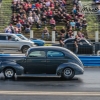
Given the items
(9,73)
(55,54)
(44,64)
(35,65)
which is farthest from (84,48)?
(9,73)

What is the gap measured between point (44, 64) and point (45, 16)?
18.7 meters

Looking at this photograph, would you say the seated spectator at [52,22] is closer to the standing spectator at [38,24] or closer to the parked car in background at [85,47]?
the standing spectator at [38,24]

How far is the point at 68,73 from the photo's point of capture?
1833 cm

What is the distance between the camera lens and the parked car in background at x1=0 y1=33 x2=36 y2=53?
3023cm

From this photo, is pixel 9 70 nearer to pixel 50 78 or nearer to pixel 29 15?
pixel 50 78

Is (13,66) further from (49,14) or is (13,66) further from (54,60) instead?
(49,14)

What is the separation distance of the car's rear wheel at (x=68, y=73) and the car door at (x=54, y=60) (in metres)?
0.38

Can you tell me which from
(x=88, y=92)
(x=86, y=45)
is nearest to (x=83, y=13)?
(x=86, y=45)

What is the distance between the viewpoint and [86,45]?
28.8m

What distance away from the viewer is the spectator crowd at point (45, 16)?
35594 millimetres

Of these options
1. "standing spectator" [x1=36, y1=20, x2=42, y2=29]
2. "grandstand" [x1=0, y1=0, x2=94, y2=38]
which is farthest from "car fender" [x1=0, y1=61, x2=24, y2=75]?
"standing spectator" [x1=36, y1=20, x2=42, y2=29]

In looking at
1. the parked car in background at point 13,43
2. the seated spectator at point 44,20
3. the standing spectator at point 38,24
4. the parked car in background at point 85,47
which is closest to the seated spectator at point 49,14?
the seated spectator at point 44,20

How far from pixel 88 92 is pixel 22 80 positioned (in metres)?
3.98

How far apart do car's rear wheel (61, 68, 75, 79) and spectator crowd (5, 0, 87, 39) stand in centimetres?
1615
